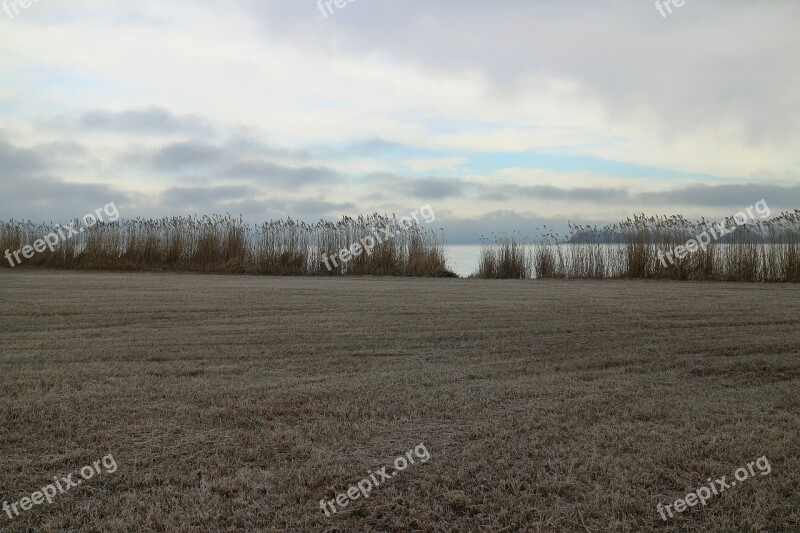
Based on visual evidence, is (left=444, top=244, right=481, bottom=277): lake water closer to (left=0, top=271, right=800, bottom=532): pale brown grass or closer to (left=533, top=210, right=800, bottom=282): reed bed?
(left=533, top=210, right=800, bottom=282): reed bed

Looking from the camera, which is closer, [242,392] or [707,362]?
[242,392]

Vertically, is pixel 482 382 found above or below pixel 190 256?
below

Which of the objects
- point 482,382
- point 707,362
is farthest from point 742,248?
point 482,382

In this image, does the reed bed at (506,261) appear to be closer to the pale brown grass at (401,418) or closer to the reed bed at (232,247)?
the reed bed at (232,247)

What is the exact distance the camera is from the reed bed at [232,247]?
36.6 feet

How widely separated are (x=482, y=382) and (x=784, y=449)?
1321 mm

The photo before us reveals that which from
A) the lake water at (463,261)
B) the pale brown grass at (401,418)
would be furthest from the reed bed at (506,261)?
the pale brown grass at (401,418)

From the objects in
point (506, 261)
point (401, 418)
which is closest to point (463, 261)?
point (506, 261)

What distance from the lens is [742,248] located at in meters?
9.82

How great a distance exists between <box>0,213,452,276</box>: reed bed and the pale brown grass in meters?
6.19

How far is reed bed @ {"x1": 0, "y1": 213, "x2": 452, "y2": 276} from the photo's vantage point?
11.2 meters

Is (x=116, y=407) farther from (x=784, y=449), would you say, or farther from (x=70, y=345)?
(x=784, y=449)

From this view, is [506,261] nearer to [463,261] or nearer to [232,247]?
[463,261]

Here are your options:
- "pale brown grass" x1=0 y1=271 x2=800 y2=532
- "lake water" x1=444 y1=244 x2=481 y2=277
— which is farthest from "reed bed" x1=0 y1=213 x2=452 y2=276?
"pale brown grass" x1=0 y1=271 x2=800 y2=532
